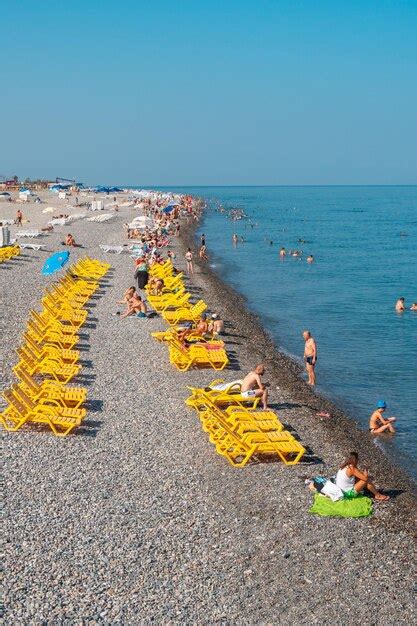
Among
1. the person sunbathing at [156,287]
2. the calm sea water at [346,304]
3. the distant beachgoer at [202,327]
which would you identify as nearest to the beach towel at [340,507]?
the calm sea water at [346,304]

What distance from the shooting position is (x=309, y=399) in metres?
13.0

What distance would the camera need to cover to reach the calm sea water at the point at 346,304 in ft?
47.9

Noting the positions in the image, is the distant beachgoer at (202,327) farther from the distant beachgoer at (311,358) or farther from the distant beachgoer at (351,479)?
the distant beachgoer at (351,479)

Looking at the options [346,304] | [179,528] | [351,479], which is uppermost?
[351,479]

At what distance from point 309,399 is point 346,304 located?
14329 millimetres

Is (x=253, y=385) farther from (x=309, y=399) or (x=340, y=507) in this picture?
(x=340, y=507)

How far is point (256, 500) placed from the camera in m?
8.15

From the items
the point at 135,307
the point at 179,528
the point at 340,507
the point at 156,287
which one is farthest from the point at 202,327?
the point at 179,528

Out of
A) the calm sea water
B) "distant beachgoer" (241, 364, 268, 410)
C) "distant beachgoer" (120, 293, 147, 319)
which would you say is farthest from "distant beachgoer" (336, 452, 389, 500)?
"distant beachgoer" (120, 293, 147, 319)

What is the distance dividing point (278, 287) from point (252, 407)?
62.9 feet

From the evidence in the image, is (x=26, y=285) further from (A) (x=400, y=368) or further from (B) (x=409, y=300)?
(B) (x=409, y=300)

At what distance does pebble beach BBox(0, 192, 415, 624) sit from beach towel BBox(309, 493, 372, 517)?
0.12m

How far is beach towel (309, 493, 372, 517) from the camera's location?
7887 millimetres

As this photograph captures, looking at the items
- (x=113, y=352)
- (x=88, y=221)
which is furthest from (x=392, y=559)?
(x=88, y=221)
